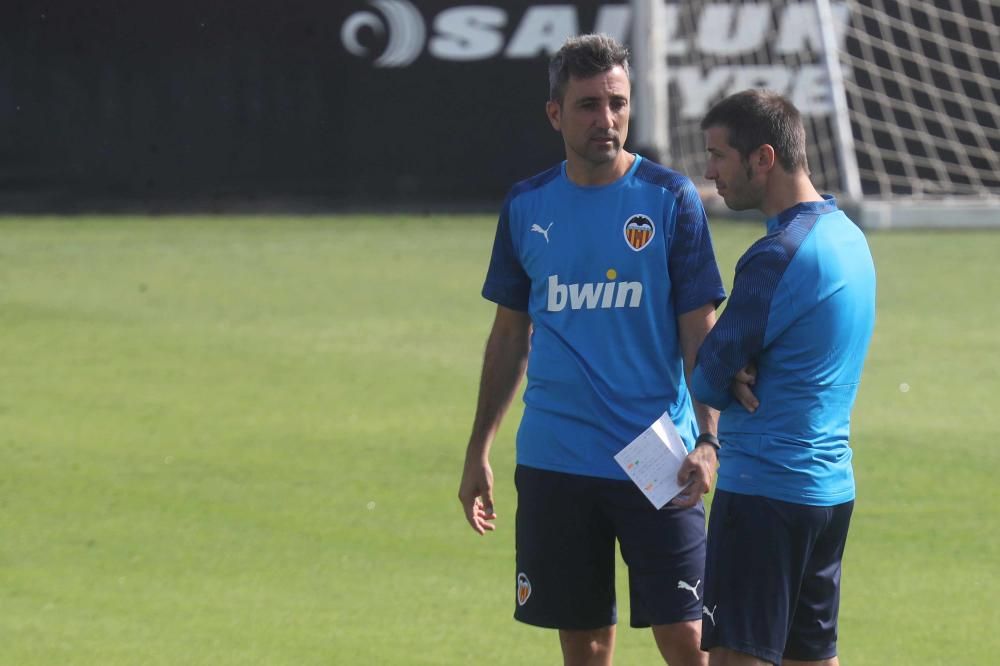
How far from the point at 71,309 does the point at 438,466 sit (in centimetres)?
573

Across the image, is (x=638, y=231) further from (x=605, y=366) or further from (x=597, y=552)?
(x=597, y=552)

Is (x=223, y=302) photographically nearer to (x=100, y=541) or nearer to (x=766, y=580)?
(x=100, y=541)

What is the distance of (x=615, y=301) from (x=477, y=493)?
2.52 ft

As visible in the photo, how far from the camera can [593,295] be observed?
4652mm

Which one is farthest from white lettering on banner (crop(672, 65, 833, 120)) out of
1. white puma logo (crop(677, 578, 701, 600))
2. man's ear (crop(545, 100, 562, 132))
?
white puma logo (crop(677, 578, 701, 600))

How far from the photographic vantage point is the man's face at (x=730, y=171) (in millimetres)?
4137

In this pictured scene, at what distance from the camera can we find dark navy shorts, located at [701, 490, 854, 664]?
4070 millimetres

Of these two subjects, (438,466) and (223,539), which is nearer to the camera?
(223,539)

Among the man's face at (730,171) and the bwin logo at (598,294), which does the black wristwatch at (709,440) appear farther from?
the man's face at (730,171)

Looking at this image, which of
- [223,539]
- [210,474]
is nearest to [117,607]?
[223,539]

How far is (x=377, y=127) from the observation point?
19.9m

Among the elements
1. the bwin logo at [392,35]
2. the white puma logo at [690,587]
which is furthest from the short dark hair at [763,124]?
the bwin logo at [392,35]

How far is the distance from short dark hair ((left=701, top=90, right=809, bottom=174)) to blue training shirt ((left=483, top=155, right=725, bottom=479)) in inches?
20.4

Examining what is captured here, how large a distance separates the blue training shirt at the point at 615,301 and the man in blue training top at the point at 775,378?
447 millimetres
